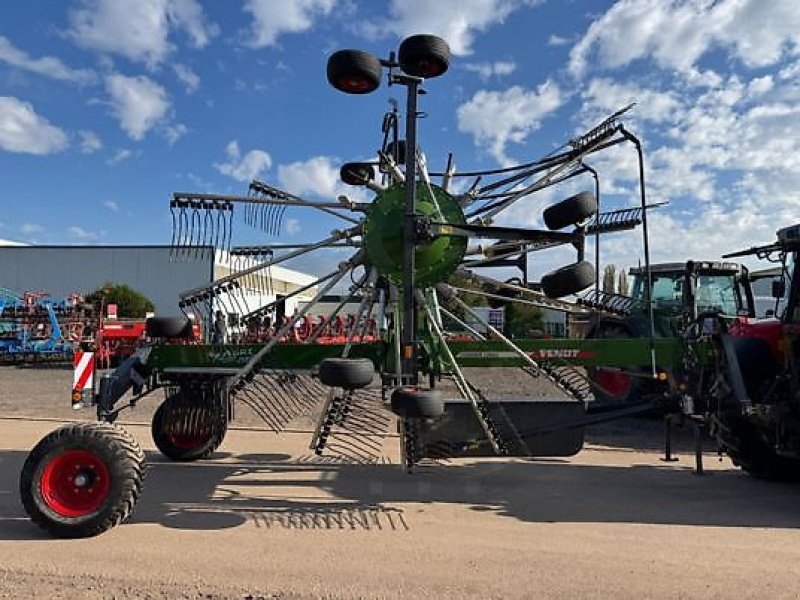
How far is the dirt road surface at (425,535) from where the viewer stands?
13.7ft

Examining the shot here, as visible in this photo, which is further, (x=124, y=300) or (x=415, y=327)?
(x=124, y=300)

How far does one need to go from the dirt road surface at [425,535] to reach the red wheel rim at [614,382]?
147 cm

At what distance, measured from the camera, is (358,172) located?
681cm

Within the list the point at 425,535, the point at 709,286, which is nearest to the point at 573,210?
the point at 425,535

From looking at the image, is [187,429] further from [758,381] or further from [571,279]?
[758,381]

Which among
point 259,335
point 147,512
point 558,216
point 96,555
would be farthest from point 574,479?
point 96,555

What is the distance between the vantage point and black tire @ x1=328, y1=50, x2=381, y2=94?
5305 mm

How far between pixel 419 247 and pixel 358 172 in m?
1.22

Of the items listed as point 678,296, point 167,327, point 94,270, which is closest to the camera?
point 167,327

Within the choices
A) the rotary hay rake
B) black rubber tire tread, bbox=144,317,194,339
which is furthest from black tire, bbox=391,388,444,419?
black rubber tire tread, bbox=144,317,194,339

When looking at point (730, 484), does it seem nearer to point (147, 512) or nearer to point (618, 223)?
point (618, 223)

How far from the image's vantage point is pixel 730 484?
6984mm

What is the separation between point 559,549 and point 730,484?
296 cm

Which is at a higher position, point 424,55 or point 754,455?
point 424,55
